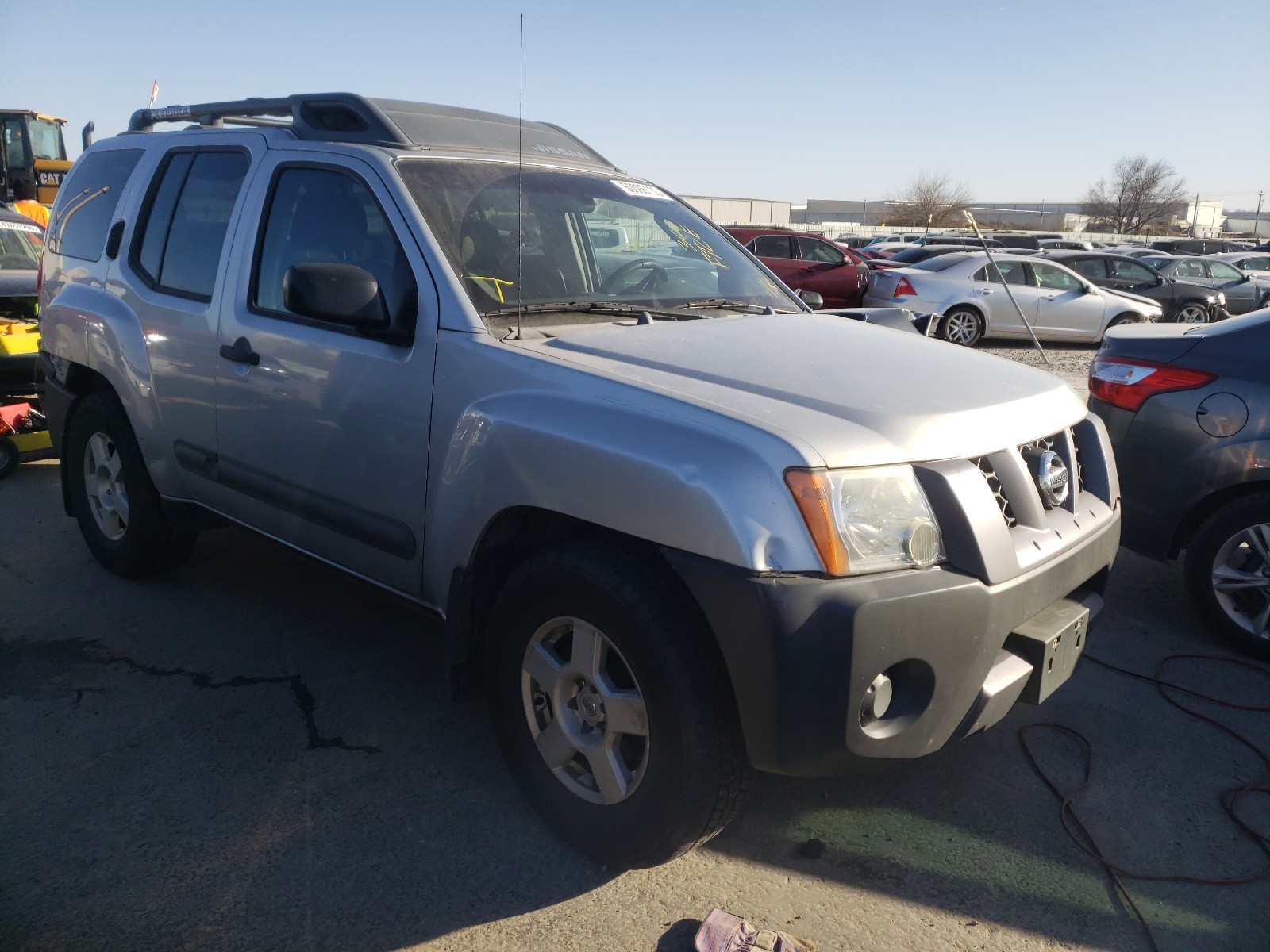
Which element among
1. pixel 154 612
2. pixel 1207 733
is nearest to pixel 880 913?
pixel 1207 733

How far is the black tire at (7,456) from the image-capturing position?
255 inches

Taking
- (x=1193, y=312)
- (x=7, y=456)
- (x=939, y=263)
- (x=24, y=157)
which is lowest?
(x=7, y=456)

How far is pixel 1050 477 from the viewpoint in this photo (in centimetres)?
270

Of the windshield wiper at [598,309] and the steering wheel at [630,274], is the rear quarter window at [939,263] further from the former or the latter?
the windshield wiper at [598,309]

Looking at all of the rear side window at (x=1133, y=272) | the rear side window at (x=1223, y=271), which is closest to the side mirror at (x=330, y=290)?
the rear side window at (x=1133, y=272)

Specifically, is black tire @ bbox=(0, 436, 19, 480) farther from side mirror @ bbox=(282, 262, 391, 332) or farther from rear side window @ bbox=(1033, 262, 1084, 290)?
rear side window @ bbox=(1033, 262, 1084, 290)

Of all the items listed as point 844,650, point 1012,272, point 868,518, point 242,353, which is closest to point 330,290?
point 242,353

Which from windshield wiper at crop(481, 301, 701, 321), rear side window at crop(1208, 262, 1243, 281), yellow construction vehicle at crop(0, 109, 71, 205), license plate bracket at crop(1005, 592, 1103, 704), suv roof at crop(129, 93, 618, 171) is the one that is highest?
yellow construction vehicle at crop(0, 109, 71, 205)

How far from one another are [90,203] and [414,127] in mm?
2134

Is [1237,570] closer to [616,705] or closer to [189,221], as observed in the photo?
[616,705]

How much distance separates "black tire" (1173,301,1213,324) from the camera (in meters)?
17.4

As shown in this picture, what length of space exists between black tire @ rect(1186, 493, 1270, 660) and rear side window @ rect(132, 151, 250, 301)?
4.12 meters

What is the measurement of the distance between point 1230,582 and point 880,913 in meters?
2.47

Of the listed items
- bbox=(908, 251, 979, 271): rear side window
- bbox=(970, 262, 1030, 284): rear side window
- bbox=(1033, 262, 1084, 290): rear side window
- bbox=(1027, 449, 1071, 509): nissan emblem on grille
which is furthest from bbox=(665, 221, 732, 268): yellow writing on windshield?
A: bbox=(1033, 262, 1084, 290): rear side window
